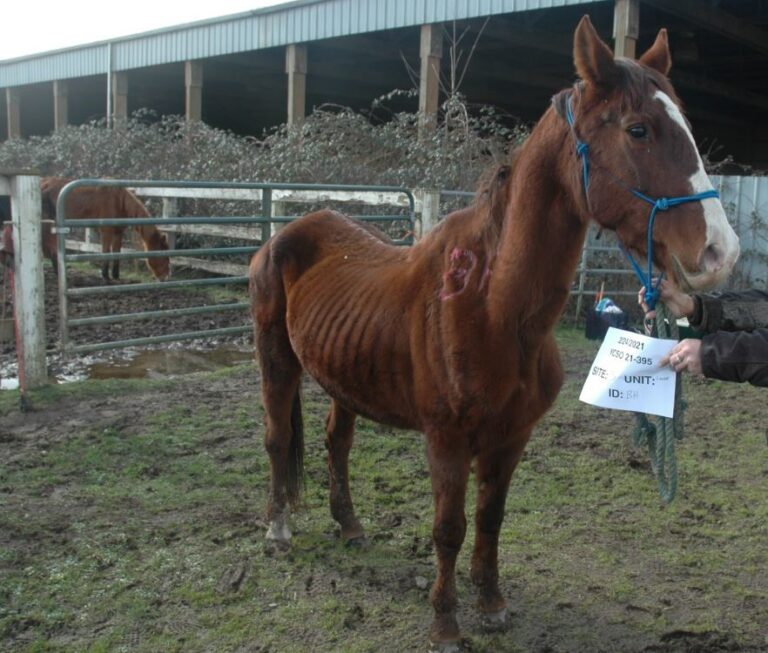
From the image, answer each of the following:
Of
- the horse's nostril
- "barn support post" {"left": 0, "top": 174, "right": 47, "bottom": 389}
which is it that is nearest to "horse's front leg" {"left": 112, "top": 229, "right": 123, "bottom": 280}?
"barn support post" {"left": 0, "top": 174, "right": 47, "bottom": 389}

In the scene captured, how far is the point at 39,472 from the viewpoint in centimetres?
416

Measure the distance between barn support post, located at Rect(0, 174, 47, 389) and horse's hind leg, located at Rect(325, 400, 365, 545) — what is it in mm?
2788

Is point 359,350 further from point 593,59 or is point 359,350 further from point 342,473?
point 593,59

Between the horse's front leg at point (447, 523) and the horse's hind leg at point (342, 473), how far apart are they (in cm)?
81

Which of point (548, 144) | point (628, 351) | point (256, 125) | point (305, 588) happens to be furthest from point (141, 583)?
point (256, 125)

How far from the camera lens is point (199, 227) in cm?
1074

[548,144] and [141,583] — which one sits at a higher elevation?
[548,144]

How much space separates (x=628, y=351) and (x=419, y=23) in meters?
10.3

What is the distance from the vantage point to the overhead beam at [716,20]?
1070 cm

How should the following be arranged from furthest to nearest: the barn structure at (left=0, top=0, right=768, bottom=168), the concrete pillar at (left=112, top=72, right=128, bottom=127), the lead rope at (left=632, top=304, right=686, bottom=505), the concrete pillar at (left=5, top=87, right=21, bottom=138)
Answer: the concrete pillar at (left=5, top=87, right=21, bottom=138), the concrete pillar at (left=112, top=72, right=128, bottom=127), the barn structure at (left=0, top=0, right=768, bottom=168), the lead rope at (left=632, top=304, right=686, bottom=505)

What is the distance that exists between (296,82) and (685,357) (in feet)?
41.2

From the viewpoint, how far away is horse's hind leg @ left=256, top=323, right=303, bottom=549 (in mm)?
3623

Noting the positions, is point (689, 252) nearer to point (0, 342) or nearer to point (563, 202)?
point (563, 202)

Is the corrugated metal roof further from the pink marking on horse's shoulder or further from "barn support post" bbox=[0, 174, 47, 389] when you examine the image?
the pink marking on horse's shoulder
